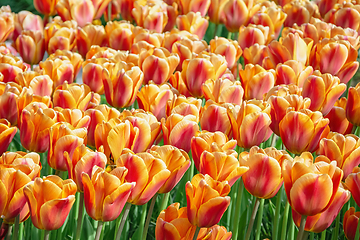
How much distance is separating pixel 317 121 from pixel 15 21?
174cm

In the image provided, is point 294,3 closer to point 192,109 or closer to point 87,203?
point 192,109

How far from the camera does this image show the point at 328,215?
2.99 feet

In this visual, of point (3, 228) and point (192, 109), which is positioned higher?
point (192, 109)

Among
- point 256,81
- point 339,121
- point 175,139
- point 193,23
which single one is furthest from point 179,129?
point 193,23

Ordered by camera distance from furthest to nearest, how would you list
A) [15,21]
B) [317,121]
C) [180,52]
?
[15,21]
[180,52]
[317,121]

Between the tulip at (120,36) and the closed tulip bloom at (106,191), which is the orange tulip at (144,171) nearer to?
the closed tulip bloom at (106,191)

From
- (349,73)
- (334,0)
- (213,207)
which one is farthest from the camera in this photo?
(334,0)

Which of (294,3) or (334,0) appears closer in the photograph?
(294,3)

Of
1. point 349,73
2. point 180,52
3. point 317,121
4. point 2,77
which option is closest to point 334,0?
point 349,73

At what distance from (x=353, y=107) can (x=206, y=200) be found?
68cm

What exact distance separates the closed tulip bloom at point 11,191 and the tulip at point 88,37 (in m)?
1.17

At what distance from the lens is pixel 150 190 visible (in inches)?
33.2

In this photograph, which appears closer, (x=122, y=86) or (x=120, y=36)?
(x=122, y=86)

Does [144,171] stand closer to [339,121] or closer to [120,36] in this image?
[339,121]
